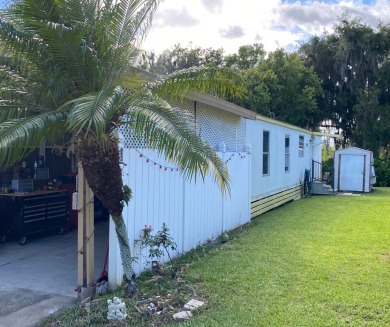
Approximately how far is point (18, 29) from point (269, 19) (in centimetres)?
1108

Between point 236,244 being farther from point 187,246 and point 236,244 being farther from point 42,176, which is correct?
point 42,176

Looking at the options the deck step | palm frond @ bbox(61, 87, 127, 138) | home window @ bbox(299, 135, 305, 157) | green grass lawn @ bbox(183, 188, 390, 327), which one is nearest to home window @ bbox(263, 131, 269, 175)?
green grass lawn @ bbox(183, 188, 390, 327)

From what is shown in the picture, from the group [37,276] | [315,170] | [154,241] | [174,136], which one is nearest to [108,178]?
[174,136]

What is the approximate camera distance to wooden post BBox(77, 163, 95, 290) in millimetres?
5113

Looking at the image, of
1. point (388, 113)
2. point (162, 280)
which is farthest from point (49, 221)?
point (388, 113)

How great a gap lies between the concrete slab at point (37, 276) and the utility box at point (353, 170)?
13.7m

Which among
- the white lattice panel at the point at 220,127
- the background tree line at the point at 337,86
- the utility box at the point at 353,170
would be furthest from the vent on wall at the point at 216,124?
the background tree line at the point at 337,86

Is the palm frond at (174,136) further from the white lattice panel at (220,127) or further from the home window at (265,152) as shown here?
the home window at (265,152)

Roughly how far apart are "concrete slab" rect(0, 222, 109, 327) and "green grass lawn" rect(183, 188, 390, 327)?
1.64 meters

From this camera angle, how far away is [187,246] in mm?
7230

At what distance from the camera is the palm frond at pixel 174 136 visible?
12.7 feet

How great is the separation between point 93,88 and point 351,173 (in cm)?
1674

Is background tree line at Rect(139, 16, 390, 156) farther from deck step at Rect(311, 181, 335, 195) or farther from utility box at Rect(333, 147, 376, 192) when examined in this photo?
deck step at Rect(311, 181, 335, 195)

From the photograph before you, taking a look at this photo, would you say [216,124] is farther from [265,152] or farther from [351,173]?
[351,173]
